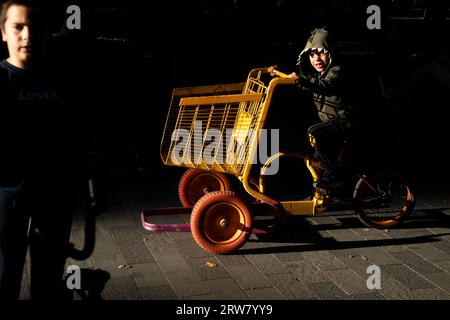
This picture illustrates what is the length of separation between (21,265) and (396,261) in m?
3.19

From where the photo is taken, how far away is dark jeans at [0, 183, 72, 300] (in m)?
3.02

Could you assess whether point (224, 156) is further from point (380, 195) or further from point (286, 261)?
point (380, 195)

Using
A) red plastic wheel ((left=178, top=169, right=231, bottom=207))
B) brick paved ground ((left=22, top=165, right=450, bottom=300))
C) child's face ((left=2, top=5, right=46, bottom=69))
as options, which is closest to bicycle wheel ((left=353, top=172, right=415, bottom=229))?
brick paved ground ((left=22, top=165, right=450, bottom=300))

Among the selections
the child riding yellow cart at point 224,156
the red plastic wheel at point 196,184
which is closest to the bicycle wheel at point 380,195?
the child riding yellow cart at point 224,156

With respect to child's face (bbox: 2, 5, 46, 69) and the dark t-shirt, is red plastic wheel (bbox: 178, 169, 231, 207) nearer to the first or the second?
the dark t-shirt

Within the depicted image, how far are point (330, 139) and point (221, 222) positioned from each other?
127 cm

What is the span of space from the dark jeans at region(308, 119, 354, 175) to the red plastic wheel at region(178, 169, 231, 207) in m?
1.09

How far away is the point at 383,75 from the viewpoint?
11133 mm

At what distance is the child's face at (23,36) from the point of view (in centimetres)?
295

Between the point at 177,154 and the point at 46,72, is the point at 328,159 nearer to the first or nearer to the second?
the point at 177,154

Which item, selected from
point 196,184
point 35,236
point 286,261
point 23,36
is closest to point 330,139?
point 286,261

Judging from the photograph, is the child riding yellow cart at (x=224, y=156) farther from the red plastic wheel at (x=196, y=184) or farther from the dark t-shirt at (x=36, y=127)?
the dark t-shirt at (x=36, y=127)

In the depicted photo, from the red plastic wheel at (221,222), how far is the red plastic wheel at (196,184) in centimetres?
92

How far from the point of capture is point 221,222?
16.9ft
